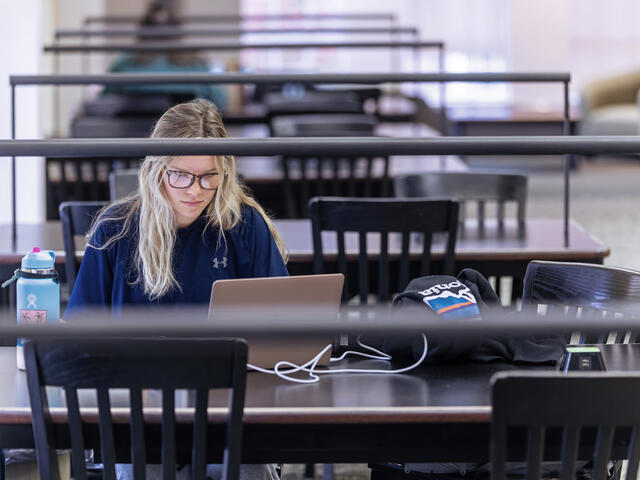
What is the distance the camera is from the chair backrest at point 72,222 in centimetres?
273

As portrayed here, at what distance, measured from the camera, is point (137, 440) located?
1.47 meters

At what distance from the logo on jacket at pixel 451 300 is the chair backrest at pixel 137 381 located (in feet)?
1.59

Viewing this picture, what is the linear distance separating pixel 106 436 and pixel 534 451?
1.92ft

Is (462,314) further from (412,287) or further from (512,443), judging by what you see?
(512,443)

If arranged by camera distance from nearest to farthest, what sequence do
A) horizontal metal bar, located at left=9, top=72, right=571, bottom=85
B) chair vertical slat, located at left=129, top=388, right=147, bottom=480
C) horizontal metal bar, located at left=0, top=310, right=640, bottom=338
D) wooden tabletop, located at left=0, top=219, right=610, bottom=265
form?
horizontal metal bar, located at left=0, top=310, right=640, bottom=338 < chair vertical slat, located at left=129, top=388, right=147, bottom=480 < wooden tabletop, located at left=0, top=219, right=610, bottom=265 < horizontal metal bar, located at left=9, top=72, right=571, bottom=85

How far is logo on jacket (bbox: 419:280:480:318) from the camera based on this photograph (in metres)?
1.80

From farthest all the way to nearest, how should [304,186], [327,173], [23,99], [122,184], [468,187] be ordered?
[23,99]
[327,173]
[304,186]
[468,187]
[122,184]

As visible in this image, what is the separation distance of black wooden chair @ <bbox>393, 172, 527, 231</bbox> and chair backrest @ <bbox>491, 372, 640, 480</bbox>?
204cm

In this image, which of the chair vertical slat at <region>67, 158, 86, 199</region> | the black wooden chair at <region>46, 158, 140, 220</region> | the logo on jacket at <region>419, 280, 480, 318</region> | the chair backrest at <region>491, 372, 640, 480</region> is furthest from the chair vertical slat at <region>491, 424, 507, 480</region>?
the chair vertical slat at <region>67, 158, 86, 199</region>

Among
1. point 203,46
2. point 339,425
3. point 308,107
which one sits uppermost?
point 203,46

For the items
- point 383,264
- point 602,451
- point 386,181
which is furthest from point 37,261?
point 386,181

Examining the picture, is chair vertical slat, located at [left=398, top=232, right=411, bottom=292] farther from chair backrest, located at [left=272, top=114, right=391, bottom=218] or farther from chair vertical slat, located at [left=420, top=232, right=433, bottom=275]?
chair backrest, located at [left=272, top=114, right=391, bottom=218]

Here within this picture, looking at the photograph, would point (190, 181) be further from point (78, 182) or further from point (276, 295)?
point (78, 182)

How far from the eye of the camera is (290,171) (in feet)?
14.3
